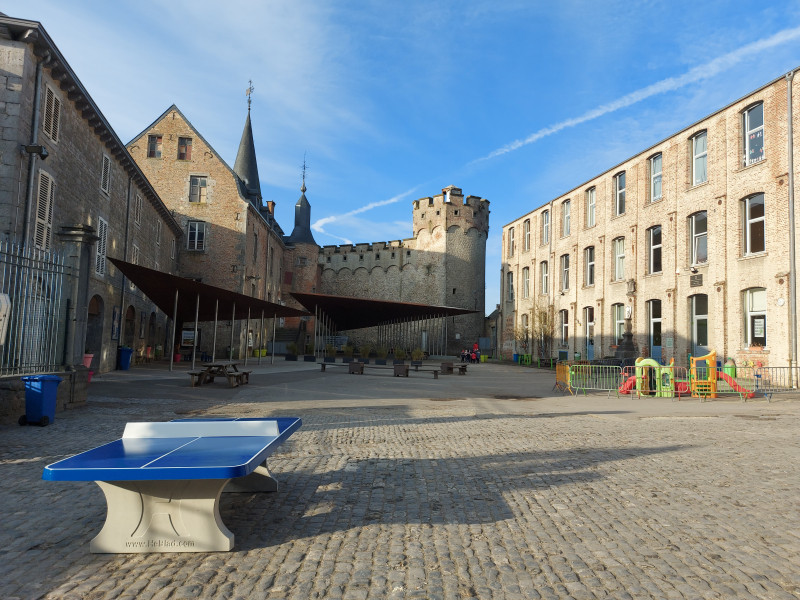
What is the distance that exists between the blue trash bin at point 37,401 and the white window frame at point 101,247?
10.1m

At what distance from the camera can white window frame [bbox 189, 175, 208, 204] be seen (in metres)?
29.9

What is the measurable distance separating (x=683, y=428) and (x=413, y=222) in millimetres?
40630

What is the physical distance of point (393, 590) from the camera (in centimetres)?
284

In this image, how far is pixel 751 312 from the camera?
17.9 meters

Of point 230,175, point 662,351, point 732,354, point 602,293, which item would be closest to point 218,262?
point 230,175

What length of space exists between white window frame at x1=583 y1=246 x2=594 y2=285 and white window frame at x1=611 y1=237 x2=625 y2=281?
205 centimetres

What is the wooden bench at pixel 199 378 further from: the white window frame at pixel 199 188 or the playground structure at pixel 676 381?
the white window frame at pixel 199 188

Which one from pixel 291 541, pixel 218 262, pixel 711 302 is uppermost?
pixel 218 262

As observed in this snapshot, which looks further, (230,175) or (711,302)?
(230,175)

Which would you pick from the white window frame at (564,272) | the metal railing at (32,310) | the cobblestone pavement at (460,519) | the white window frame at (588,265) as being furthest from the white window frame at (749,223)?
the metal railing at (32,310)

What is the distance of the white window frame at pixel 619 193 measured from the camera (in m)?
25.2

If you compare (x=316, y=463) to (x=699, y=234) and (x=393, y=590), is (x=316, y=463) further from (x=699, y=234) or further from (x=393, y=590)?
(x=699, y=234)

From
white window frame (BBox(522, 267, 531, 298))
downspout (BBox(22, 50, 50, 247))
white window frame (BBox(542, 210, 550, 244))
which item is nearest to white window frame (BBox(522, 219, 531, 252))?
white window frame (BBox(522, 267, 531, 298))

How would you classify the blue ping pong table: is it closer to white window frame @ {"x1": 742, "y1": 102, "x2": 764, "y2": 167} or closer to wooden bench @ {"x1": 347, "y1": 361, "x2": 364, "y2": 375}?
wooden bench @ {"x1": 347, "y1": 361, "x2": 364, "y2": 375}
